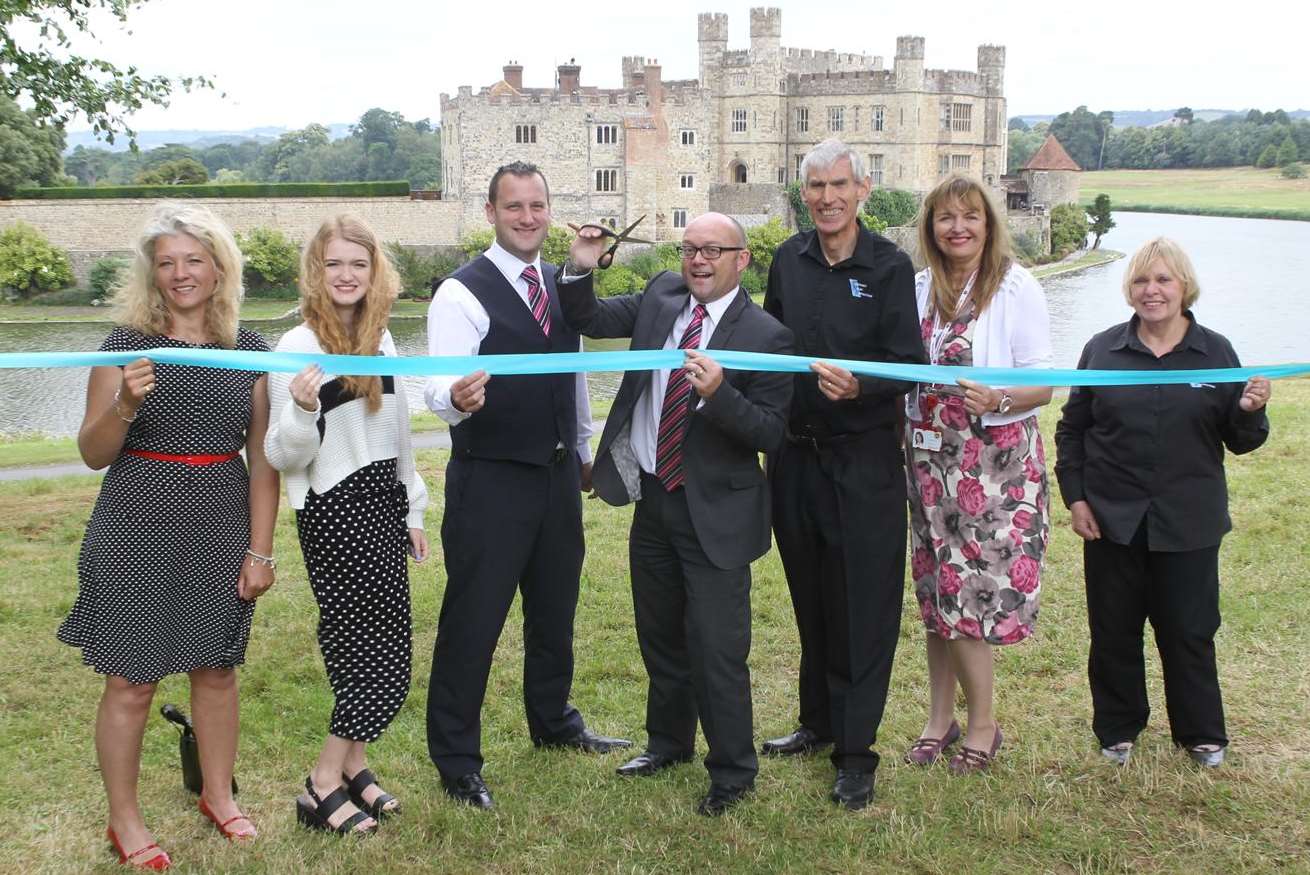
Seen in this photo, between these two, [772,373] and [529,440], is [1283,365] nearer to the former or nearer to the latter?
[772,373]

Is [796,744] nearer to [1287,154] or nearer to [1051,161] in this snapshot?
[1051,161]

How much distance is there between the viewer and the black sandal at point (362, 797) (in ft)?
14.1

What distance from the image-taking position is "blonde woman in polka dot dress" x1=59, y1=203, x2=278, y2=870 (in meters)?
3.83

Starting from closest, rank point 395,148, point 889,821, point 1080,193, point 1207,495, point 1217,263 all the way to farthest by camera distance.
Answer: point 889,821 < point 1207,495 < point 1217,263 < point 1080,193 < point 395,148

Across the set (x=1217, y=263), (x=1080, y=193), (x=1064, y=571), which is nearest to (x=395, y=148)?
(x=1080, y=193)

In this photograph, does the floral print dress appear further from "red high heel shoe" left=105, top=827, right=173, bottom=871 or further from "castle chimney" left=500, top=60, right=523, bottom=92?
"castle chimney" left=500, top=60, right=523, bottom=92

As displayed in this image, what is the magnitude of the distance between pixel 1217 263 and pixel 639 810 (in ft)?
169

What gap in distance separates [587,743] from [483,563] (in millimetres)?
1014

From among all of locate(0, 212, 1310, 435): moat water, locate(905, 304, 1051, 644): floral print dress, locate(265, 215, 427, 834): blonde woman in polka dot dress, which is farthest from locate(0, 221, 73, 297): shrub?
locate(905, 304, 1051, 644): floral print dress

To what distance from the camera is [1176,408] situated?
4547 mm

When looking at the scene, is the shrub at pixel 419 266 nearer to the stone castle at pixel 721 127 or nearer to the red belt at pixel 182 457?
the stone castle at pixel 721 127

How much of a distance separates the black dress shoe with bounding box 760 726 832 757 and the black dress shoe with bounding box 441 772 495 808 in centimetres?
119

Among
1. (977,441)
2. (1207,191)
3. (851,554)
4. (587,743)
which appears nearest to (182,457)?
(587,743)

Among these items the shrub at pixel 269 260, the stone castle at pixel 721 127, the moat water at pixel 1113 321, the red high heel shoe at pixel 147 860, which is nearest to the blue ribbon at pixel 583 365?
the red high heel shoe at pixel 147 860
